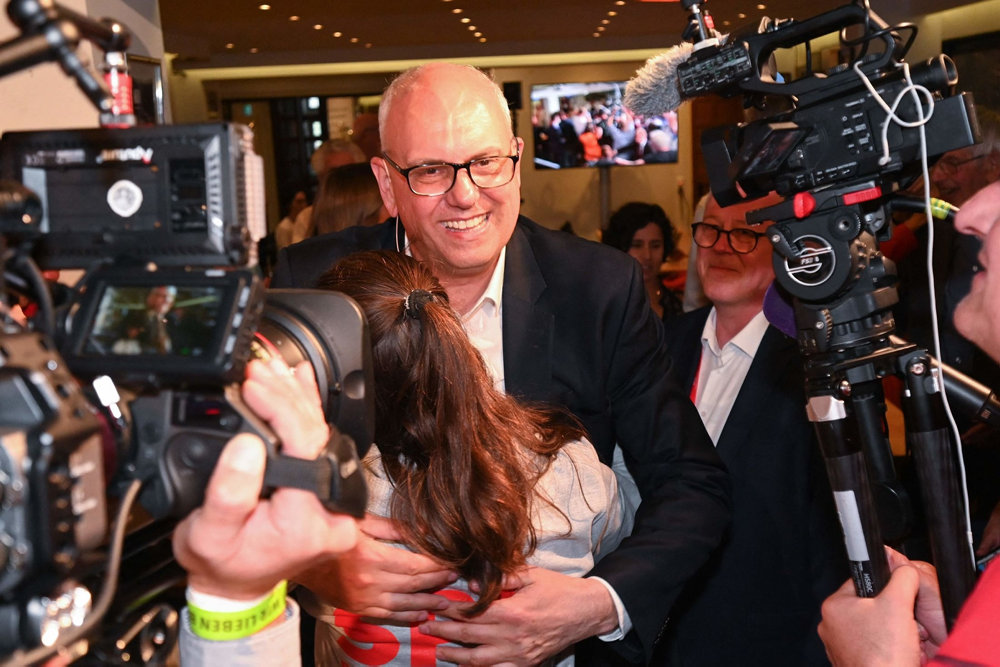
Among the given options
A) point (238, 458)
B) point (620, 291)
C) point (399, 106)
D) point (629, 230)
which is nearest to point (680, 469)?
point (620, 291)

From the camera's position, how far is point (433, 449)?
4.27 feet

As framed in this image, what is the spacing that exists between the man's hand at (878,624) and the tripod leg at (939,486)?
0.04m

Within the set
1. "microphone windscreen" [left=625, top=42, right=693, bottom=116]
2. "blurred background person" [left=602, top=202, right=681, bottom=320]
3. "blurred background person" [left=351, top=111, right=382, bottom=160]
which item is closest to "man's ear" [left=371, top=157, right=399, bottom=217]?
"microphone windscreen" [left=625, top=42, right=693, bottom=116]

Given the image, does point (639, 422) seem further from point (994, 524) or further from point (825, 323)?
point (994, 524)

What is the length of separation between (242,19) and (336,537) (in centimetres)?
740

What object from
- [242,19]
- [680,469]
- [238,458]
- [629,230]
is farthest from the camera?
[242,19]

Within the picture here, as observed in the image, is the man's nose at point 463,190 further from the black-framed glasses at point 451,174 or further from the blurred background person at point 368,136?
the blurred background person at point 368,136

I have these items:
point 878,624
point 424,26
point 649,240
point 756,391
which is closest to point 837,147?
point 878,624

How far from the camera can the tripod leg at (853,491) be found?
116 centimetres

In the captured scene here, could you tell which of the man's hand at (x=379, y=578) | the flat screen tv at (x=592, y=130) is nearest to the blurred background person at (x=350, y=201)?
the man's hand at (x=379, y=578)

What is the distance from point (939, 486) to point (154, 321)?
93cm

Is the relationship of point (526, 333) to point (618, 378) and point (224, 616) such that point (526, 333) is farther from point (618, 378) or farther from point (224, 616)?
point (224, 616)

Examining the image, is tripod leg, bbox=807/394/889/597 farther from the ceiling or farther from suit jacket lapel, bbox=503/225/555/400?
the ceiling

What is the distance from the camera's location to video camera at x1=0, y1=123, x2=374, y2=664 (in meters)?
0.70
